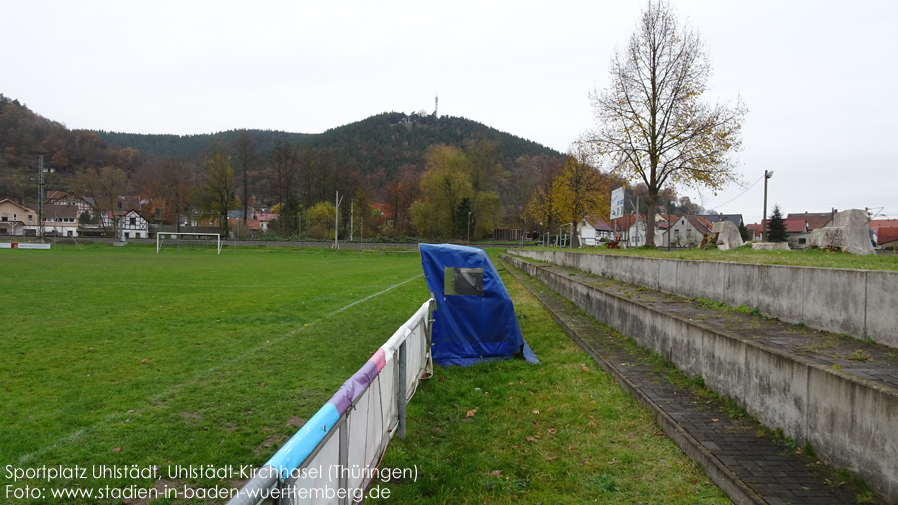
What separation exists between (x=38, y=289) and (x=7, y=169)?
309ft

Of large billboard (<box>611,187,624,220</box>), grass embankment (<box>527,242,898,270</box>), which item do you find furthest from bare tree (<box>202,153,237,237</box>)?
grass embankment (<box>527,242,898,270</box>)

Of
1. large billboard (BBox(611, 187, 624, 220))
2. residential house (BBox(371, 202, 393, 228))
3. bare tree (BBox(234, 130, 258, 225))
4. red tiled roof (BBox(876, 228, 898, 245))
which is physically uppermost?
bare tree (BBox(234, 130, 258, 225))

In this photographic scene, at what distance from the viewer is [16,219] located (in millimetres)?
84562

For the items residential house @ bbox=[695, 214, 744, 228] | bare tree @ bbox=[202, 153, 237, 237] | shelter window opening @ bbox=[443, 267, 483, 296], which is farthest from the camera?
residential house @ bbox=[695, 214, 744, 228]

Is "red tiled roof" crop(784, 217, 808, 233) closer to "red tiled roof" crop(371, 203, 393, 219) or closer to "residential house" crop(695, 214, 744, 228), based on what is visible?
"residential house" crop(695, 214, 744, 228)

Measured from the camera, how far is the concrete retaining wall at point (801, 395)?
2664mm

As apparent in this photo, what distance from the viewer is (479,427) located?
15.3 feet

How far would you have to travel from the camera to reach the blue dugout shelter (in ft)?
22.7

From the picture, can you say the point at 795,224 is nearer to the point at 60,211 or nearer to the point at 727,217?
the point at 727,217

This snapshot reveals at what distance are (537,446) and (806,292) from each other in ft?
10.3

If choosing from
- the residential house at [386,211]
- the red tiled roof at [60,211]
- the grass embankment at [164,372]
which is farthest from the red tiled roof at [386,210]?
the grass embankment at [164,372]

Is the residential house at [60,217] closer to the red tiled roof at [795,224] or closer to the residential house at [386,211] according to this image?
the residential house at [386,211]

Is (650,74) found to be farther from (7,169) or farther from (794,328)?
(7,169)

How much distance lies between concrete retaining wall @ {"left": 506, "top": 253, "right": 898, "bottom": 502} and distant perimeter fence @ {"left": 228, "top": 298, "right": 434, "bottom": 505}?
2811 mm
